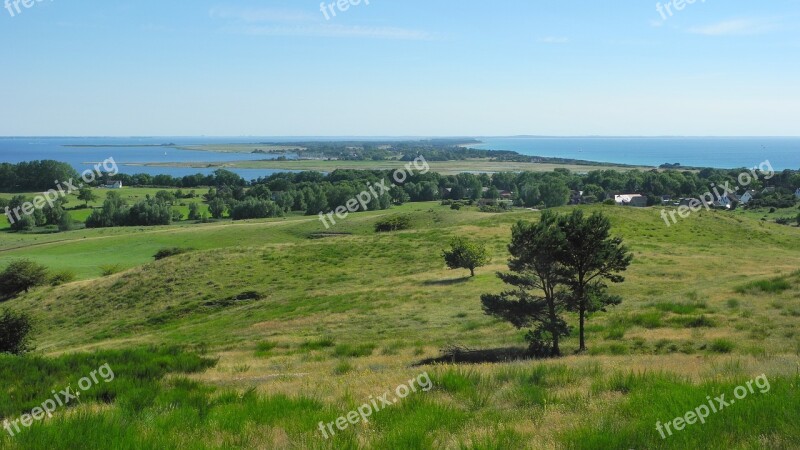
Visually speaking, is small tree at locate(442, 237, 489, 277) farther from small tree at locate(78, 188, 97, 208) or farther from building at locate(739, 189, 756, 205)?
small tree at locate(78, 188, 97, 208)

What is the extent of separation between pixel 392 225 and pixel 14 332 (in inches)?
1776

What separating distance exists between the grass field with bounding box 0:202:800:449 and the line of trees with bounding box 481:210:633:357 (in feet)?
5.62

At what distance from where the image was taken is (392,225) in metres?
65.8

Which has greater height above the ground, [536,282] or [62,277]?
[536,282]

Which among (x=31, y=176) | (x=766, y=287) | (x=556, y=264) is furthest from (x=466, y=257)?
(x=31, y=176)

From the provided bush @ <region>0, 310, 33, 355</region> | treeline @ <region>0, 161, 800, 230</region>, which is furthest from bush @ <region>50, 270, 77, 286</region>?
treeline @ <region>0, 161, 800, 230</region>

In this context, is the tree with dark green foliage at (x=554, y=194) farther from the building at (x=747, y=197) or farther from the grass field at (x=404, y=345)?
the grass field at (x=404, y=345)

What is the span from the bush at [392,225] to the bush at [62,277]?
109ft

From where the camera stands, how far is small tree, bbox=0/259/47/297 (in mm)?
46156

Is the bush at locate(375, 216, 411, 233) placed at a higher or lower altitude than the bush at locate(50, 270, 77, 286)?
higher

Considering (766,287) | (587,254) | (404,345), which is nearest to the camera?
(587,254)

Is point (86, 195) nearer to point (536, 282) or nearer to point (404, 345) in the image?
point (404, 345)

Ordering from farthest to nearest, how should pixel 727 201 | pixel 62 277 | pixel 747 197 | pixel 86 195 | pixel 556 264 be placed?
1. pixel 86 195
2. pixel 747 197
3. pixel 727 201
4. pixel 62 277
5. pixel 556 264

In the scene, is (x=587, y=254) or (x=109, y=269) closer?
(x=587, y=254)
